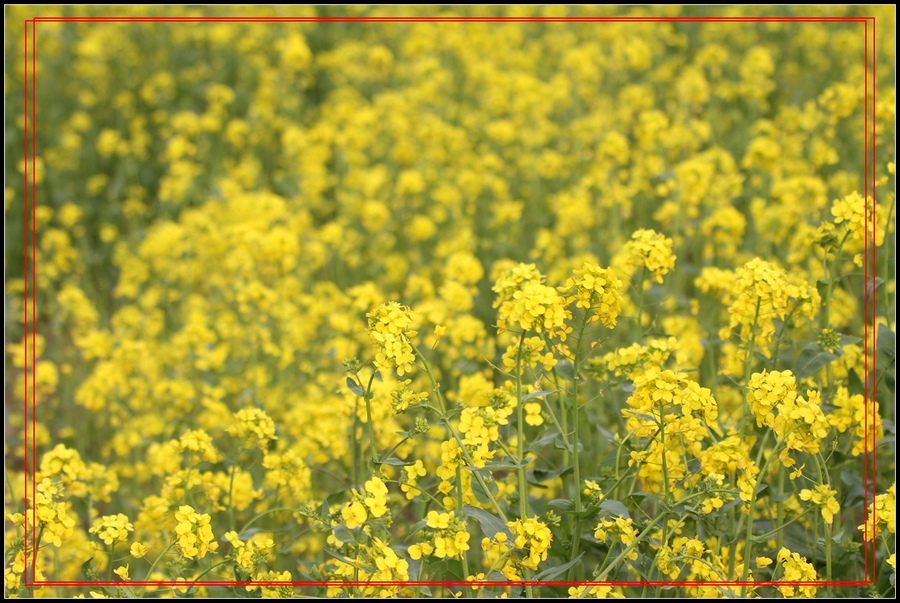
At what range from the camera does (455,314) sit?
14.1ft

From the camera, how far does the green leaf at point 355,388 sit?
273 cm

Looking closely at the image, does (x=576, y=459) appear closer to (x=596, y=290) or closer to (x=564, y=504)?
(x=564, y=504)

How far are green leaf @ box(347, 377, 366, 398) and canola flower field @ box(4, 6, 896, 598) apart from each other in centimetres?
2

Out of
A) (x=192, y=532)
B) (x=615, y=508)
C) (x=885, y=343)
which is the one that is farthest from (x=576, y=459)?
(x=885, y=343)

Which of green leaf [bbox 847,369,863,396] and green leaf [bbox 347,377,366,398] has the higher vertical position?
green leaf [bbox 347,377,366,398]

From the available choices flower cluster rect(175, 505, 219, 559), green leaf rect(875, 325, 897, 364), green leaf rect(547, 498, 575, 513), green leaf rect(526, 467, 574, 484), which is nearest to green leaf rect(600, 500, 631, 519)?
green leaf rect(547, 498, 575, 513)

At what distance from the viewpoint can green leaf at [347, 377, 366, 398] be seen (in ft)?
8.96

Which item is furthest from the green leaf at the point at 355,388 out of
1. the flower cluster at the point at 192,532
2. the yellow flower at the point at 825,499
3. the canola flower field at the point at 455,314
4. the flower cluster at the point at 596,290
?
the yellow flower at the point at 825,499

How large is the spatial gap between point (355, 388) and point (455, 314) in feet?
5.06

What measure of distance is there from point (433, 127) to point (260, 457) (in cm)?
313

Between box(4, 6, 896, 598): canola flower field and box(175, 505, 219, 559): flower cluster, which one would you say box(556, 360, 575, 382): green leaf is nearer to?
box(4, 6, 896, 598): canola flower field

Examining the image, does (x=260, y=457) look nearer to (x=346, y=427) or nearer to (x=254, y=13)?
(x=346, y=427)

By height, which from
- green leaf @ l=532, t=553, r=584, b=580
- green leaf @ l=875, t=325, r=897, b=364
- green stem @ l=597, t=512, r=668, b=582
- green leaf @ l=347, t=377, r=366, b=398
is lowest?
green leaf @ l=532, t=553, r=584, b=580

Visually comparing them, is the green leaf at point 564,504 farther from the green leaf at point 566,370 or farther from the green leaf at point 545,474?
the green leaf at point 566,370
